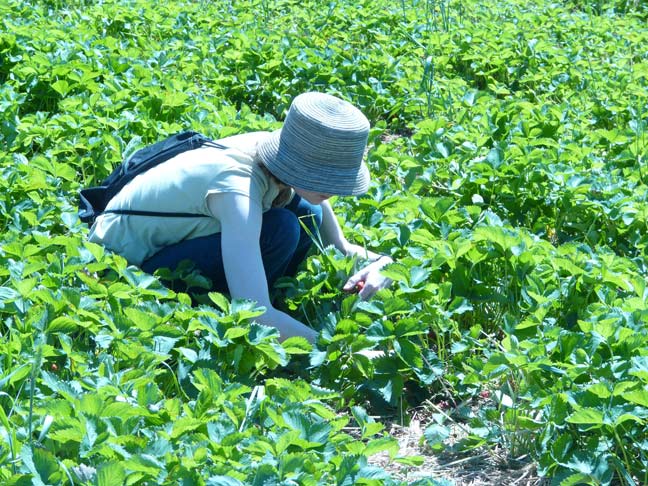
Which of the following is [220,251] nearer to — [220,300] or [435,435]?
[220,300]

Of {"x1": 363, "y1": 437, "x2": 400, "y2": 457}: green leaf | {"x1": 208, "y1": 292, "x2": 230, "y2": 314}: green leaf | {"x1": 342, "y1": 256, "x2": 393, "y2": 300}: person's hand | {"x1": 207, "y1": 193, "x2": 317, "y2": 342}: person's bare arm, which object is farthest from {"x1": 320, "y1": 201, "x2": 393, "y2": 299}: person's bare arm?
{"x1": 363, "y1": 437, "x2": 400, "y2": 457}: green leaf

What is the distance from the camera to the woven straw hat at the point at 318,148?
300cm

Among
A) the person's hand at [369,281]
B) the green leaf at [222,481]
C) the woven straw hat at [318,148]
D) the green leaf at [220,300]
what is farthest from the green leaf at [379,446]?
the woven straw hat at [318,148]

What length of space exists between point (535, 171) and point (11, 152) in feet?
6.95

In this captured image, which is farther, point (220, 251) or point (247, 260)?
point (220, 251)

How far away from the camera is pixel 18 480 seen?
1.99 metres

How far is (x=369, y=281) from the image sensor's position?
3.18m

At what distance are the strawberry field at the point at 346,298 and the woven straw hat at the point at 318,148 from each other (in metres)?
0.33

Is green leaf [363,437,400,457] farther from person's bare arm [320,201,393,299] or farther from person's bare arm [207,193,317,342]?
person's bare arm [320,201,393,299]

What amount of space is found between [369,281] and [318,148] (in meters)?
0.46

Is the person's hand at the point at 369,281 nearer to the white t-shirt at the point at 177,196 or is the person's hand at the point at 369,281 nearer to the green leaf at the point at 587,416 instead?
the white t-shirt at the point at 177,196

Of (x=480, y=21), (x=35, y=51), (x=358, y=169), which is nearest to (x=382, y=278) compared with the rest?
(x=358, y=169)

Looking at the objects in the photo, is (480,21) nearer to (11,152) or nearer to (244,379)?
(11,152)

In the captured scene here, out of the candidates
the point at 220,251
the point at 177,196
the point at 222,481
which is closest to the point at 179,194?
the point at 177,196
